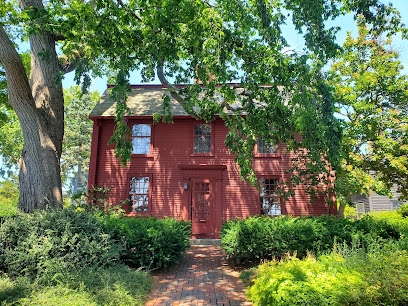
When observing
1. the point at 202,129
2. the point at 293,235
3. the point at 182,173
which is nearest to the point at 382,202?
the point at 202,129

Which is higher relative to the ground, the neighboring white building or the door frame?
the door frame

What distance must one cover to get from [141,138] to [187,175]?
120 inches

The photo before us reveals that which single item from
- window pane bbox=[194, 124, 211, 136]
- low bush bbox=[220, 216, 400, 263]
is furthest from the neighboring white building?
low bush bbox=[220, 216, 400, 263]

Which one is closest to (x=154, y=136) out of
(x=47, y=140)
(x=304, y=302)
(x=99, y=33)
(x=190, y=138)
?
(x=190, y=138)

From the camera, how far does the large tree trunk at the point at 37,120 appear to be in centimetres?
733

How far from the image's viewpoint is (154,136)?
13047 mm

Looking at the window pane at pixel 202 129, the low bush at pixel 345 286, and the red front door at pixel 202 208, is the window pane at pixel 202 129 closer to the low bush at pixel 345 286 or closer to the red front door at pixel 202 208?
the red front door at pixel 202 208

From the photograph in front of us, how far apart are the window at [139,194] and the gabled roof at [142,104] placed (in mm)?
3241

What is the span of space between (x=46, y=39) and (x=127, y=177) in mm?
6645

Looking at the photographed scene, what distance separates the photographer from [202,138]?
1320cm

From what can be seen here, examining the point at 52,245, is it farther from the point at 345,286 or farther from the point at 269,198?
the point at 269,198

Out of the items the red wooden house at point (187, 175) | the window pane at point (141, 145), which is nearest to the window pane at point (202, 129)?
the red wooden house at point (187, 175)

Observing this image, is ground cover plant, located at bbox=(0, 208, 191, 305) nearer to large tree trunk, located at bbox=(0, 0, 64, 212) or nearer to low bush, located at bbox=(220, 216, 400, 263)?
large tree trunk, located at bbox=(0, 0, 64, 212)

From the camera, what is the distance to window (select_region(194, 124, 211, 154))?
1305 centimetres
